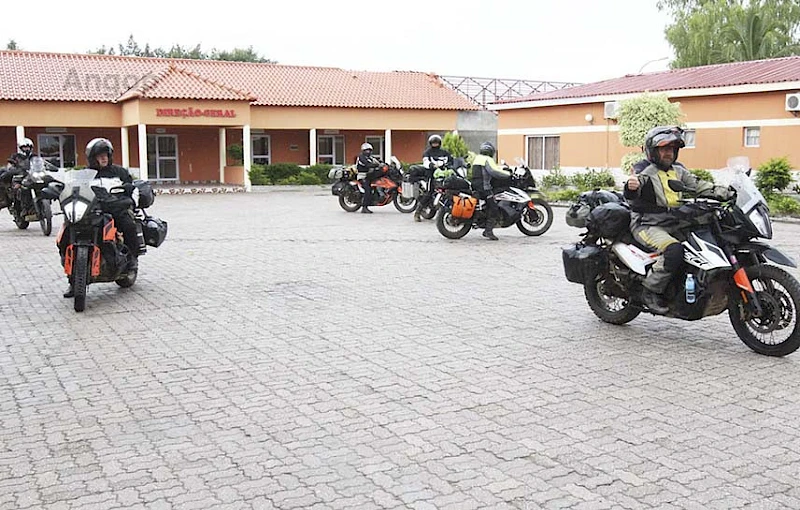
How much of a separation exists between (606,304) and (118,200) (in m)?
4.91

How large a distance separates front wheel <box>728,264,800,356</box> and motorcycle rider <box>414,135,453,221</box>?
11.4 meters

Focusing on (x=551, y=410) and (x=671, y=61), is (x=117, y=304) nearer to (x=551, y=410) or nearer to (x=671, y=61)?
(x=551, y=410)

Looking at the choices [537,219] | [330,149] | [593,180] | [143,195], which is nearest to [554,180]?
[593,180]

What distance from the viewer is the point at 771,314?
6246 millimetres

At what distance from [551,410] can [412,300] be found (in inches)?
150

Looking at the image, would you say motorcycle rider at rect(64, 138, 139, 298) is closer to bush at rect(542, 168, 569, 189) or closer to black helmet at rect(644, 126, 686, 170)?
black helmet at rect(644, 126, 686, 170)

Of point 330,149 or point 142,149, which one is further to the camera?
point 330,149

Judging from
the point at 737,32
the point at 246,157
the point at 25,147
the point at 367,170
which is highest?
the point at 737,32

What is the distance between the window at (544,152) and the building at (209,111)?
8797 millimetres

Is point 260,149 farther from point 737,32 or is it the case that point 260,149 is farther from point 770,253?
point 770,253

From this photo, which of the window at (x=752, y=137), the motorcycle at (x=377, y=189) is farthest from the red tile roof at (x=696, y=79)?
the motorcycle at (x=377, y=189)

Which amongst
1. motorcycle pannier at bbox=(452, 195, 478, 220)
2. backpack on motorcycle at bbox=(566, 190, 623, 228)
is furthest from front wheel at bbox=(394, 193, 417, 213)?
backpack on motorcycle at bbox=(566, 190, 623, 228)

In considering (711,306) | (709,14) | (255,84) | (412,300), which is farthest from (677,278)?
(709,14)

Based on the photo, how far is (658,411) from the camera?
512cm
